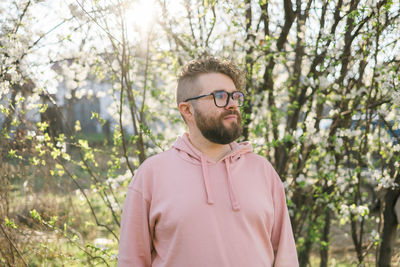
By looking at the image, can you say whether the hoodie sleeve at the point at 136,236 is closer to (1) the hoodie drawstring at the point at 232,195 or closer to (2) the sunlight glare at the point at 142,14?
(1) the hoodie drawstring at the point at 232,195

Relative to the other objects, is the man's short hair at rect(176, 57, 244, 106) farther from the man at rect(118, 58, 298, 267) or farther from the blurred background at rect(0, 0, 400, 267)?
the blurred background at rect(0, 0, 400, 267)

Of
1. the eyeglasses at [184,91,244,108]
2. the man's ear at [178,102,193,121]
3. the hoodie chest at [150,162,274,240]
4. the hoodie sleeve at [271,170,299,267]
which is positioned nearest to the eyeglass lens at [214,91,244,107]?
the eyeglasses at [184,91,244,108]

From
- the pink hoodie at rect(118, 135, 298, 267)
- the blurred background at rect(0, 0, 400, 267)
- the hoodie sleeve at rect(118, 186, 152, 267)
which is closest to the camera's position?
the pink hoodie at rect(118, 135, 298, 267)

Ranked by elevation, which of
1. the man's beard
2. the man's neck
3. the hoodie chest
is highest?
the man's beard

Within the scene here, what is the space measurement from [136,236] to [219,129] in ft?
1.83

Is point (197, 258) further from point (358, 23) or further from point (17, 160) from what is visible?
point (17, 160)

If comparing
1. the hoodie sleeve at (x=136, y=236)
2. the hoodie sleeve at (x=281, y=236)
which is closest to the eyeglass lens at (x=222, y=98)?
the hoodie sleeve at (x=281, y=236)

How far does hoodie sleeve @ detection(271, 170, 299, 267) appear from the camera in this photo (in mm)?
1986

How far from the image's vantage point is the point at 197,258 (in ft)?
5.93

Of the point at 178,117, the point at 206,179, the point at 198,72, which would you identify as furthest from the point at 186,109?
the point at 178,117

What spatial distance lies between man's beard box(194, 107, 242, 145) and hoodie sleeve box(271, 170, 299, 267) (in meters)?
0.30

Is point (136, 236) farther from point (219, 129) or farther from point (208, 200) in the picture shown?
point (219, 129)

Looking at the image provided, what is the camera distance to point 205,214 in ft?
6.03

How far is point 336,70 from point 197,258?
2.55m
